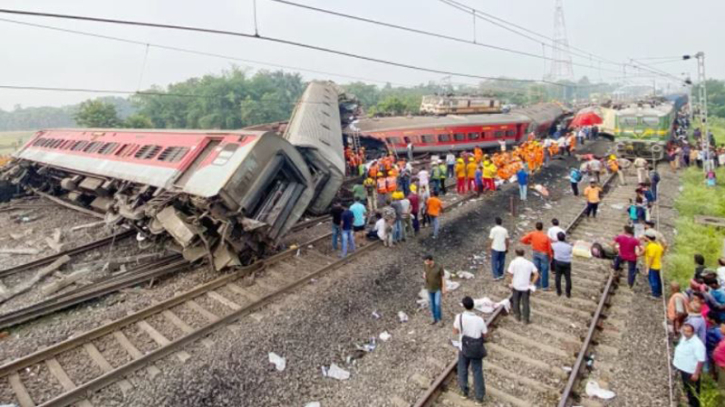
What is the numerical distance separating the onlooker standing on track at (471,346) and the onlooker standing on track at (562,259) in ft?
10.9

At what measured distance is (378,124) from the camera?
23.3m

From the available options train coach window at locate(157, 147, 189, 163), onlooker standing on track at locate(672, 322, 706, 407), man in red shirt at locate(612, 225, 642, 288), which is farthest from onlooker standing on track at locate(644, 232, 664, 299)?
train coach window at locate(157, 147, 189, 163)

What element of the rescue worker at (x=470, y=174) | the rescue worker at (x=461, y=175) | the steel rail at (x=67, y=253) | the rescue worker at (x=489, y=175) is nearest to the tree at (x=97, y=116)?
the steel rail at (x=67, y=253)

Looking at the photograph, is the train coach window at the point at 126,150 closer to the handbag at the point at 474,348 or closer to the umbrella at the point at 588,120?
the handbag at the point at 474,348

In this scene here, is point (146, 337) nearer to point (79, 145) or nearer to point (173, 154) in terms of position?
point (173, 154)

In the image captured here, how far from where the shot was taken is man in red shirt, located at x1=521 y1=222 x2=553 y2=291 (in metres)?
7.72

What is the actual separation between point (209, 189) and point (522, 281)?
19.8 ft

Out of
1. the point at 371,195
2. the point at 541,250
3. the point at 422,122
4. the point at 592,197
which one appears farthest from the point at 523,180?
the point at 422,122

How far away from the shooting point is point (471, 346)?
5.14m

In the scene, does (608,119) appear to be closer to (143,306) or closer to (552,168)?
(552,168)

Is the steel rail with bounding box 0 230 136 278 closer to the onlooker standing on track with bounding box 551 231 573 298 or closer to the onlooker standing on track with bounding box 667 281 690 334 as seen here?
the onlooker standing on track with bounding box 551 231 573 298

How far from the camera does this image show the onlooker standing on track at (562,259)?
7.62 meters

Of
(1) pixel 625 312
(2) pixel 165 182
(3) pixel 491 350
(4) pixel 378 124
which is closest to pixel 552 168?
(4) pixel 378 124

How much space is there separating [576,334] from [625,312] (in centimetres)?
137
